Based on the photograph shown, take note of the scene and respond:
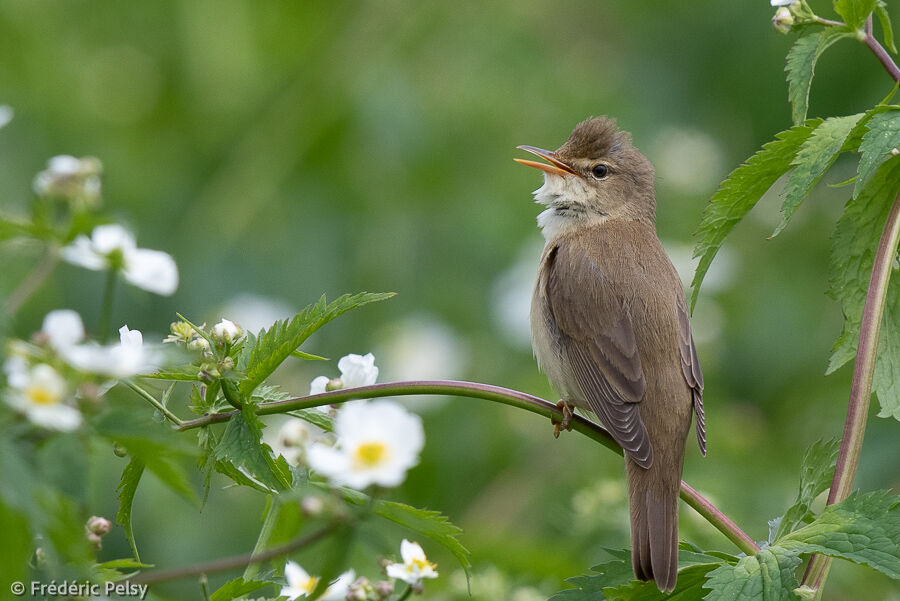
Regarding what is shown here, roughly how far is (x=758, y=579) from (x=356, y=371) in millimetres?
837

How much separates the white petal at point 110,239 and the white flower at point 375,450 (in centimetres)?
39

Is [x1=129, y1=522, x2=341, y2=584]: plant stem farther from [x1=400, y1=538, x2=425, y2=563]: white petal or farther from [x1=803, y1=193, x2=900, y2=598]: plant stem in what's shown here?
[x1=803, y1=193, x2=900, y2=598]: plant stem

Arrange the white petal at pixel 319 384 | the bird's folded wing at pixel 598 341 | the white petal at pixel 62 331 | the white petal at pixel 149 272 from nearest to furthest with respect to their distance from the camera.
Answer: the white petal at pixel 62 331
the white petal at pixel 149 272
the white petal at pixel 319 384
the bird's folded wing at pixel 598 341

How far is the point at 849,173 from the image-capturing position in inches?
250

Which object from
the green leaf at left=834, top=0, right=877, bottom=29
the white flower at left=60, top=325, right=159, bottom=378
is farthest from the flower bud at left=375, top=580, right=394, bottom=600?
the green leaf at left=834, top=0, right=877, bottom=29

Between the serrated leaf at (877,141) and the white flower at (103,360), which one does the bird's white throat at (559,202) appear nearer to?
the serrated leaf at (877,141)

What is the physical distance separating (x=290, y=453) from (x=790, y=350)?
186 inches

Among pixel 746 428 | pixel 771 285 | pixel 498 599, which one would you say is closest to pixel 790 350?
pixel 771 285

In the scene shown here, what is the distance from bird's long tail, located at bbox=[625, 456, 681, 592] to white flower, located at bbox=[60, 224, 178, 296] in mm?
1227

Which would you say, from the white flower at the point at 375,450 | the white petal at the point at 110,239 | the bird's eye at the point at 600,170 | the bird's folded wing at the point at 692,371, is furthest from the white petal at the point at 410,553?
the bird's eye at the point at 600,170

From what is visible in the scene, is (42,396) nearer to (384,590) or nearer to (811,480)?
(384,590)

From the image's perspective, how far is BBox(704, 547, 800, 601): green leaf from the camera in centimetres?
192

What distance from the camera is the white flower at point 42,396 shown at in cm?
128

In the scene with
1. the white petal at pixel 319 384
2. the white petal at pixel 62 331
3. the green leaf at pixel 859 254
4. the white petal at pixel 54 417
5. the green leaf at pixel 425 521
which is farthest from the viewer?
the green leaf at pixel 859 254
